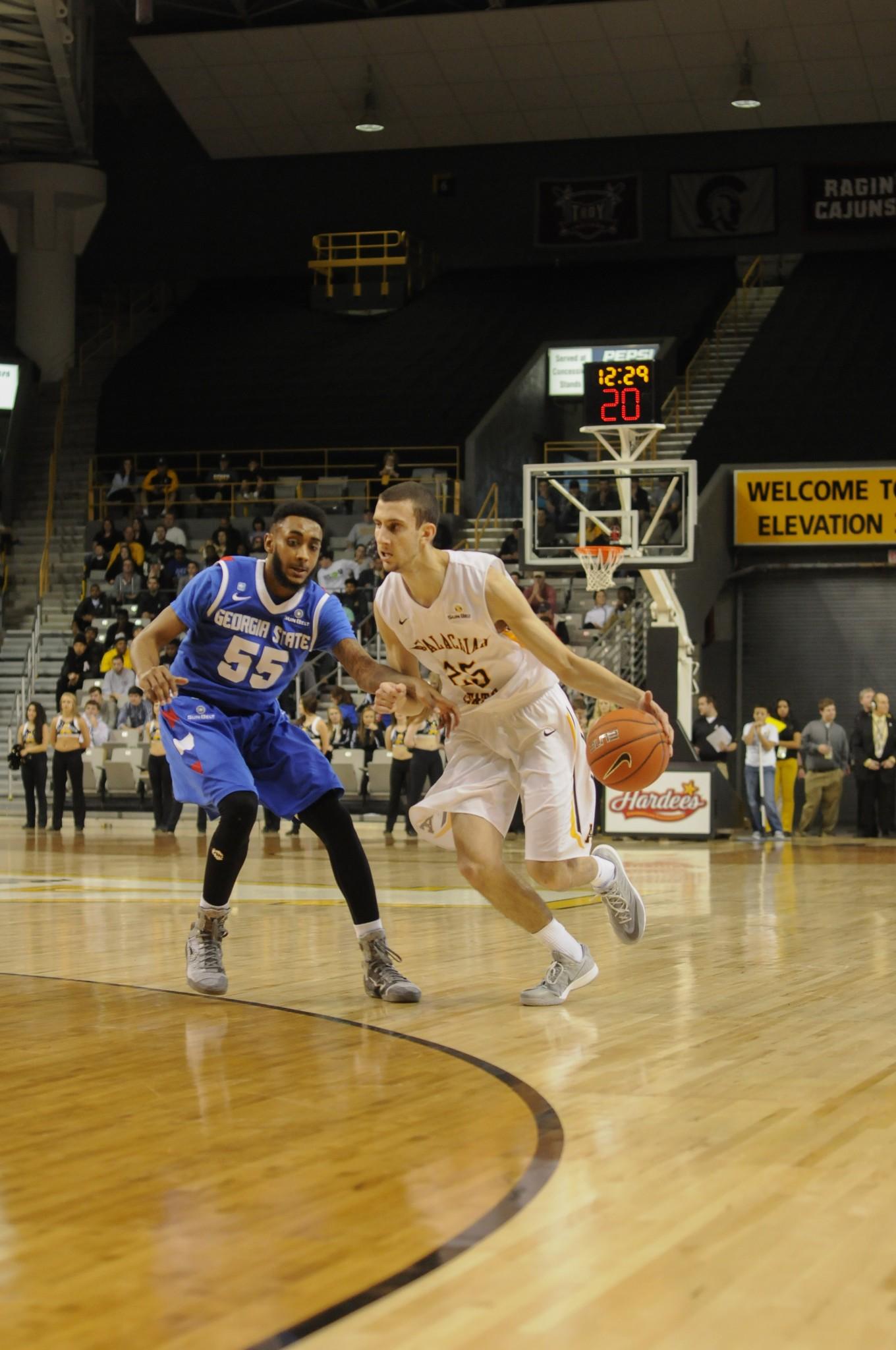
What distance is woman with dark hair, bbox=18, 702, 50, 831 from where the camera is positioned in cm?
1970

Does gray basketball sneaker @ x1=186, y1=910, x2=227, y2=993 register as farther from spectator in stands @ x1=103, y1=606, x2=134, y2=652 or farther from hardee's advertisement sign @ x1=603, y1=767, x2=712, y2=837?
spectator in stands @ x1=103, y1=606, x2=134, y2=652

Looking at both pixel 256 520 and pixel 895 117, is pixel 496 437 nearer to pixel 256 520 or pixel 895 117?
pixel 256 520

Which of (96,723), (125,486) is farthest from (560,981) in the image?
(125,486)

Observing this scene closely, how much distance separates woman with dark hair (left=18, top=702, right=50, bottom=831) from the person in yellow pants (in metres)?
9.07

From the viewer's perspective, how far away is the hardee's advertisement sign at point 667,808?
60.9ft

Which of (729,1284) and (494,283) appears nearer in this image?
(729,1284)

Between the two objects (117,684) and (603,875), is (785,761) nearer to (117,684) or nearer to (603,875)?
(117,684)

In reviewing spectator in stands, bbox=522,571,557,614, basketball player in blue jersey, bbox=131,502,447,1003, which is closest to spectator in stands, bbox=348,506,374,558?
spectator in stands, bbox=522,571,557,614

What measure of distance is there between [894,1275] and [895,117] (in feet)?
101

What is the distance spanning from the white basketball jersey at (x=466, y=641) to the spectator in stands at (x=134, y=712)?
15.7 metres

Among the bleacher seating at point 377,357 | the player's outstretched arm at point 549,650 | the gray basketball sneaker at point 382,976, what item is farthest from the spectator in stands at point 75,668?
the player's outstretched arm at point 549,650

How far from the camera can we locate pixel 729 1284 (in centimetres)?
286

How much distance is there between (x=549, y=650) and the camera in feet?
19.2

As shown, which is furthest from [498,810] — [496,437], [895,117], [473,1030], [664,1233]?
[895,117]
